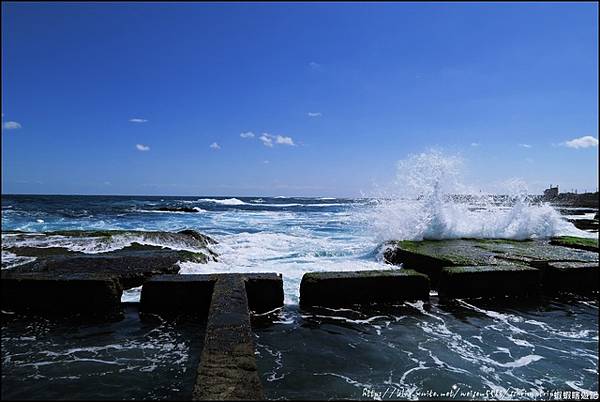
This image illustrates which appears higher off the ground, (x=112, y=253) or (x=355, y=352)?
(x=112, y=253)

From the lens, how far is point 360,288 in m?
6.13

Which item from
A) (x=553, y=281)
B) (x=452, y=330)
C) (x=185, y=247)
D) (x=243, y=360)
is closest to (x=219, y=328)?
(x=243, y=360)

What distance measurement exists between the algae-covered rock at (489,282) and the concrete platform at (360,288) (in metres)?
0.56

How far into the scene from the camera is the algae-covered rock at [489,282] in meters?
6.66

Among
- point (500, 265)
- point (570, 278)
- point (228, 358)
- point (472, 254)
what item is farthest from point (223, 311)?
point (472, 254)

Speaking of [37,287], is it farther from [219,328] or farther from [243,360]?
[243,360]

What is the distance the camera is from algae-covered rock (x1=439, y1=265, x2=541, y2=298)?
21.9 ft

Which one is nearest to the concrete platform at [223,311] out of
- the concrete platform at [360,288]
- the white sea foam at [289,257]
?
the concrete platform at [360,288]

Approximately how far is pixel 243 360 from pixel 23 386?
1.84m

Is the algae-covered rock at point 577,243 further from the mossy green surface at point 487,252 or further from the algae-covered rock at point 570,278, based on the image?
the algae-covered rock at point 570,278

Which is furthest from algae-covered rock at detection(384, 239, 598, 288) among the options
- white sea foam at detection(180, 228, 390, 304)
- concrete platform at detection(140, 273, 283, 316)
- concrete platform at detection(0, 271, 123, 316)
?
concrete platform at detection(0, 271, 123, 316)

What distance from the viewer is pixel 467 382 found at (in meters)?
3.55

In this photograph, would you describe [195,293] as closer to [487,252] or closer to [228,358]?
[228,358]

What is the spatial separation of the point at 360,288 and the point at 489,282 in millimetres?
2502
